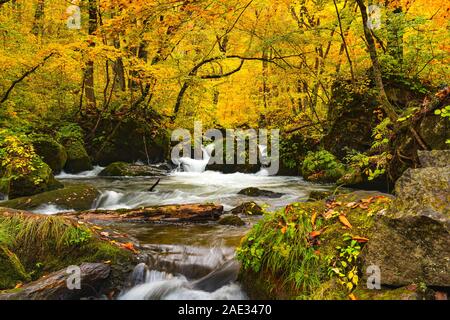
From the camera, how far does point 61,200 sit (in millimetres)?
9258

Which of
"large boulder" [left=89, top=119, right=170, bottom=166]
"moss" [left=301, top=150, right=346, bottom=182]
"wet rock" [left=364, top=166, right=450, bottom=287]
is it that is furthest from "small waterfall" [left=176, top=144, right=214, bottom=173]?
"wet rock" [left=364, top=166, right=450, bottom=287]

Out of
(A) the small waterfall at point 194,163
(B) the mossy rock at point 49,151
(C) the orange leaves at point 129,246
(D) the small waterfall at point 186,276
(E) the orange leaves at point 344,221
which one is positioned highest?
(B) the mossy rock at point 49,151

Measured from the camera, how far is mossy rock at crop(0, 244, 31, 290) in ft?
15.3

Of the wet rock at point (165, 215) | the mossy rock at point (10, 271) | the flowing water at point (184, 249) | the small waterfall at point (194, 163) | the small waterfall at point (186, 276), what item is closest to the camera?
the mossy rock at point (10, 271)

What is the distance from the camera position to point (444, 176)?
387 cm

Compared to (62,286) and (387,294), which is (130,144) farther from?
(387,294)

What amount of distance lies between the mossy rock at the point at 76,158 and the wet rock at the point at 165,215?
8250 mm

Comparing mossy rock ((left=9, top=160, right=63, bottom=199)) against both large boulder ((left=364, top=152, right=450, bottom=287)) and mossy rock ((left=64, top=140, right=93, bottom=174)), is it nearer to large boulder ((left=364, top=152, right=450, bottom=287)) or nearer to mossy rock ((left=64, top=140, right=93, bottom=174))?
mossy rock ((left=64, top=140, right=93, bottom=174))

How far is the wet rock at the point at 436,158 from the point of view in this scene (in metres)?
4.44

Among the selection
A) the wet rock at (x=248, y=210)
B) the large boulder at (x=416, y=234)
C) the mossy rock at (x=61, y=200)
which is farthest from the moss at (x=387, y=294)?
the mossy rock at (x=61, y=200)

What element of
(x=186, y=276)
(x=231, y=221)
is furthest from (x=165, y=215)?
(x=186, y=276)

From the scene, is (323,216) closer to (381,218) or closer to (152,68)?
(381,218)

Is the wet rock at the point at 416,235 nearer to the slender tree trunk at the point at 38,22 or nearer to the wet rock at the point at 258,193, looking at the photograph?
the wet rock at the point at 258,193

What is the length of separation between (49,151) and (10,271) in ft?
34.2
